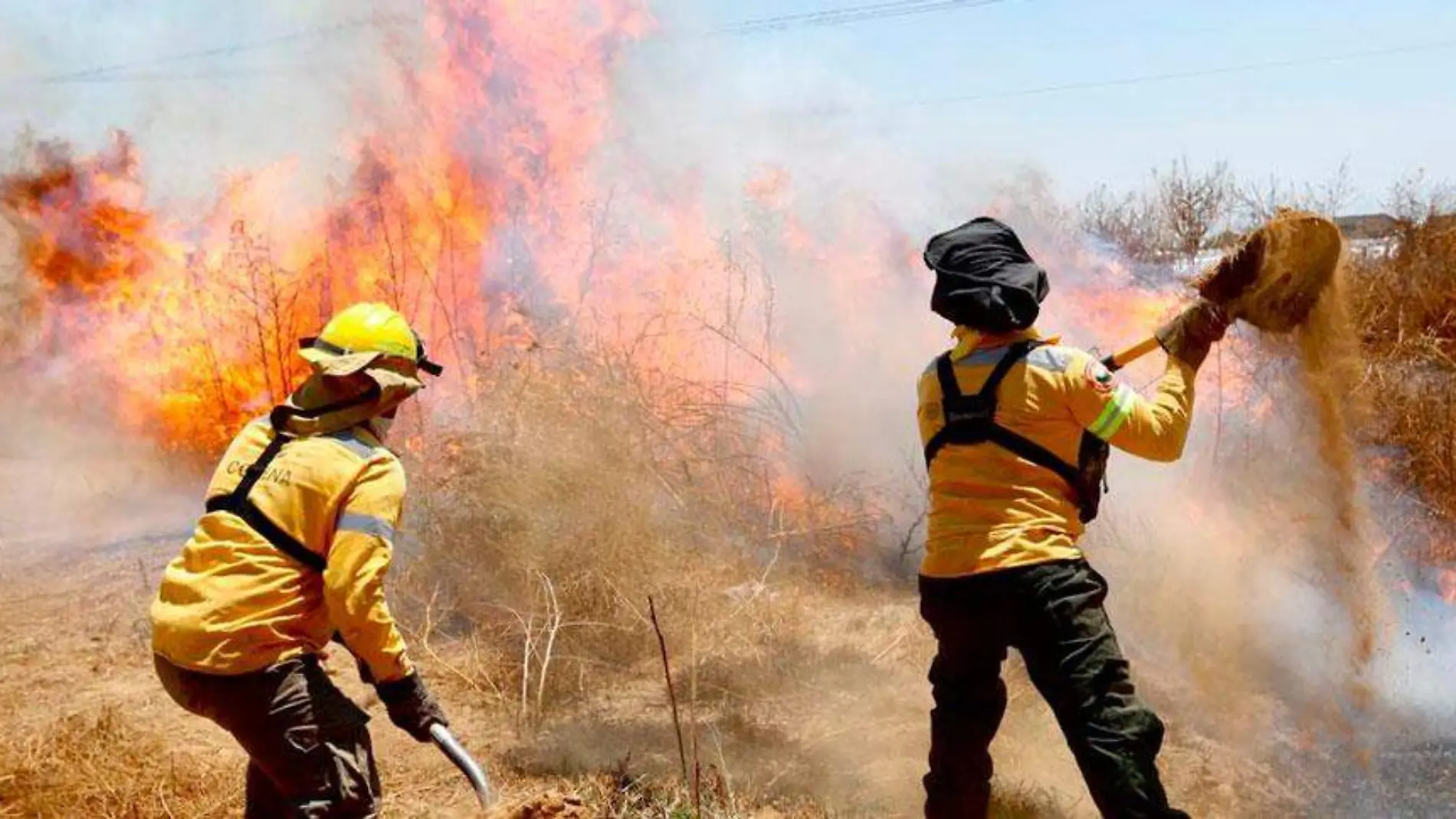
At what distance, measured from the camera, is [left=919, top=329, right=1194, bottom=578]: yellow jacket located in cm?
292

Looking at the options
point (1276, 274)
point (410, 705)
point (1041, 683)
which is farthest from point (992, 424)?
point (410, 705)

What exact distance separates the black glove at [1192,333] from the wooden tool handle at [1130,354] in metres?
0.04

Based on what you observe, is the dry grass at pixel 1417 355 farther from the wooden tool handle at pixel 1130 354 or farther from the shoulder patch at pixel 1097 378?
the shoulder patch at pixel 1097 378

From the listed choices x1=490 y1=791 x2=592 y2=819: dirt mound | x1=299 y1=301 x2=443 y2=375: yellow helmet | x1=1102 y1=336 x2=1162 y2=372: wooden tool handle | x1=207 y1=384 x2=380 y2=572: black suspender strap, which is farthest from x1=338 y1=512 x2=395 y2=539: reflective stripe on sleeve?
x1=1102 y1=336 x2=1162 y2=372: wooden tool handle

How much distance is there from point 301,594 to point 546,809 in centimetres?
91

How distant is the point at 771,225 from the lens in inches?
375

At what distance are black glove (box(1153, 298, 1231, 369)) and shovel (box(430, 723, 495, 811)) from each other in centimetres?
232

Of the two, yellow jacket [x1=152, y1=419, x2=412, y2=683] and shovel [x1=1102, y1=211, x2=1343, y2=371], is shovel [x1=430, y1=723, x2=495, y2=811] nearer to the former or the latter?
yellow jacket [x1=152, y1=419, x2=412, y2=683]

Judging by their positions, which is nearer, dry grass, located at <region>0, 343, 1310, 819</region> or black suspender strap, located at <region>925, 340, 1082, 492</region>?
black suspender strap, located at <region>925, 340, 1082, 492</region>

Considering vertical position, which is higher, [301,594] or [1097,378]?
[1097,378]

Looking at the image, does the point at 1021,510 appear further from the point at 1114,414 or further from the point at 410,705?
the point at 410,705

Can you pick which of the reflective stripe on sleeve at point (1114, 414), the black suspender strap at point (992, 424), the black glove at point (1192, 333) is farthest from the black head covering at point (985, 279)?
the black glove at point (1192, 333)

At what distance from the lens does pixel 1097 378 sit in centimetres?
292

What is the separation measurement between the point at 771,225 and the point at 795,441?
265cm
